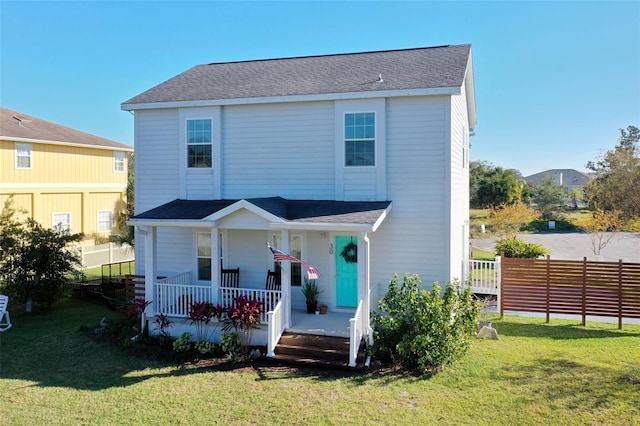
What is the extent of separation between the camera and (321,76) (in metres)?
13.2

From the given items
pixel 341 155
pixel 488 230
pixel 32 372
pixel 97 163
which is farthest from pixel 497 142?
pixel 32 372

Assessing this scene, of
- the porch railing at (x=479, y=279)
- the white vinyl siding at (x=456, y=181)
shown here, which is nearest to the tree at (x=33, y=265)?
the white vinyl siding at (x=456, y=181)

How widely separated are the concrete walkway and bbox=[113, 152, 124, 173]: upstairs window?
24109 mm

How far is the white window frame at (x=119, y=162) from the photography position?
2957 cm

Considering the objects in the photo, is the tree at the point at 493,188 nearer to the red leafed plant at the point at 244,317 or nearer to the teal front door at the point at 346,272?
the teal front door at the point at 346,272

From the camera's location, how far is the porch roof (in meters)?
10.2

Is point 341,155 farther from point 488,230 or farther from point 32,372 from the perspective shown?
point 488,230

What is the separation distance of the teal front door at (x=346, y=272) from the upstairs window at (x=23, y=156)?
19.9 m

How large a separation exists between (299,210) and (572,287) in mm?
7919

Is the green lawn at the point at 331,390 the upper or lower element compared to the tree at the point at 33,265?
lower

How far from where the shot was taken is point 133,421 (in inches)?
281

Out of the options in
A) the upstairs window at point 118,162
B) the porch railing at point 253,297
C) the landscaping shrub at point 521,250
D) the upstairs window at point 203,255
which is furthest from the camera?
the upstairs window at point 118,162

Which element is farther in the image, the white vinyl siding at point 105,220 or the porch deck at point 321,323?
the white vinyl siding at point 105,220

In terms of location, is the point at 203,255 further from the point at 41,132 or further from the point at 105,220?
the point at 105,220
